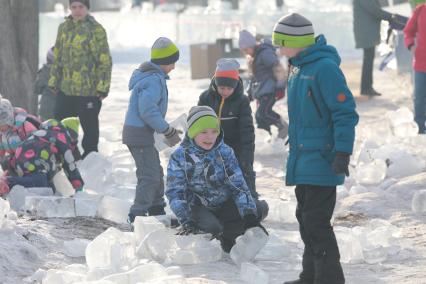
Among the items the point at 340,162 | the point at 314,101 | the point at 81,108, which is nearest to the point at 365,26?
the point at 81,108

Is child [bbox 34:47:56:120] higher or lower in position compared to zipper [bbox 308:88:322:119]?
lower

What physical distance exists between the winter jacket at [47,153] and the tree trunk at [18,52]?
3052mm

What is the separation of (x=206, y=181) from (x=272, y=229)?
4.37 ft

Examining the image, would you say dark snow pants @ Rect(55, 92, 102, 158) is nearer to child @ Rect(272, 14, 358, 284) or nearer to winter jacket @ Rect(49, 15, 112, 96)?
winter jacket @ Rect(49, 15, 112, 96)

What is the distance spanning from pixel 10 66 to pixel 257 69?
2.60 meters

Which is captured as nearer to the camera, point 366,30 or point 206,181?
point 206,181

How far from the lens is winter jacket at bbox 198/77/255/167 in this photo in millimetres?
8969

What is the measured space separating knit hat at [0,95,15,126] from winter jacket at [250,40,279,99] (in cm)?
406

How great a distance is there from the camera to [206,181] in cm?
778

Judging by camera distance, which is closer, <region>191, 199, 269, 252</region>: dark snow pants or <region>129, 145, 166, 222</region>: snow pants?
<region>191, 199, 269, 252</region>: dark snow pants

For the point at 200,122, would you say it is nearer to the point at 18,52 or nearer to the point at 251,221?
the point at 251,221

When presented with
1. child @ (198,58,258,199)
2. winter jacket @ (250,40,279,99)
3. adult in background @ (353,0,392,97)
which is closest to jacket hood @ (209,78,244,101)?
child @ (198,58,258,199)

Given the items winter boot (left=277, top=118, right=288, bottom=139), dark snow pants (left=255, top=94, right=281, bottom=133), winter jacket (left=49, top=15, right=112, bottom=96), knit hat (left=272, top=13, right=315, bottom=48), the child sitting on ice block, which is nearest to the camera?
knit hat (left=272, top=13, right=315, bottom=48)

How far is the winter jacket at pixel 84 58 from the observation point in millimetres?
11367
